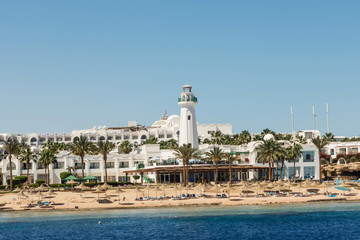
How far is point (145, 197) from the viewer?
78375mm

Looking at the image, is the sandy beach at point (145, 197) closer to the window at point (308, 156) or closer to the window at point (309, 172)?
the window at point (309, 172)

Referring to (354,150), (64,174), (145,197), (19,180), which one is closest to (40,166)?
(19,180)

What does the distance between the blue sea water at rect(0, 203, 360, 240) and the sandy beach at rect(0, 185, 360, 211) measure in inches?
130

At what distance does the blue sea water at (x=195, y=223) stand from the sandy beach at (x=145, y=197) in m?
3.31

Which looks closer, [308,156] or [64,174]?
[64,174]

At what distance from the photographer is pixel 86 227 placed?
2302 inches

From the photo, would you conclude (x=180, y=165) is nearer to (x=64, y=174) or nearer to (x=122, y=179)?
(x=122, y=179)

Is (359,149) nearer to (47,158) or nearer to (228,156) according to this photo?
(228,156)

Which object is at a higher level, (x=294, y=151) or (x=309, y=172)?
(x=294, y=151)

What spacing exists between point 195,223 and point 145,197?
20033 mm

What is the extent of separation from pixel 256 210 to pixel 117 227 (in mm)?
20826

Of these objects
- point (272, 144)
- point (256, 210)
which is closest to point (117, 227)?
point (256, 210)

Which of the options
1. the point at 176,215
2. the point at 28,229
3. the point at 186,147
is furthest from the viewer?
the point at 186,147

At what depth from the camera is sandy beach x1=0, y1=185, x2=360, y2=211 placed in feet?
247
